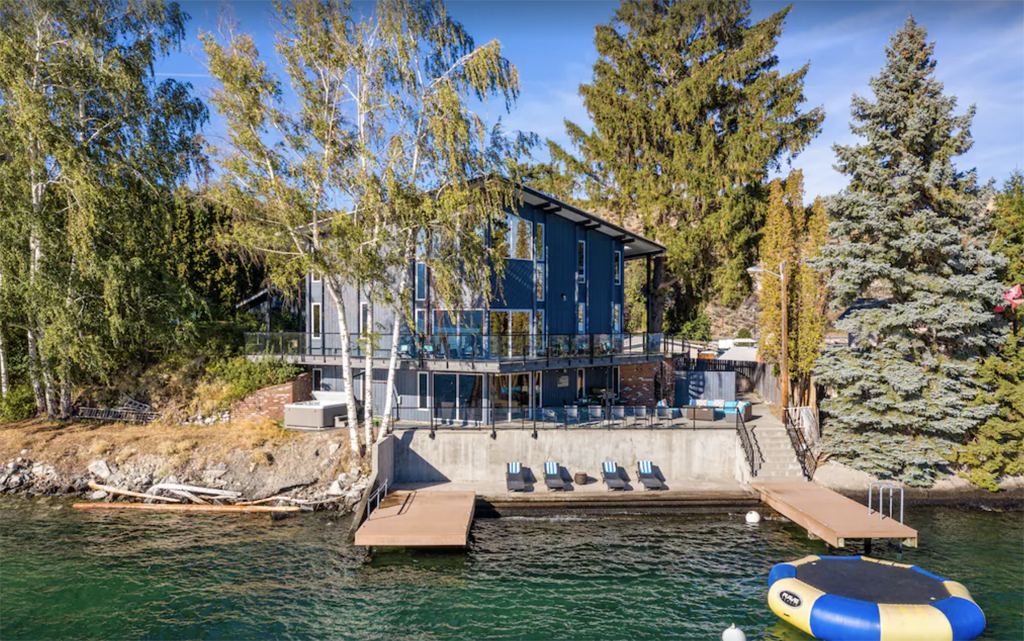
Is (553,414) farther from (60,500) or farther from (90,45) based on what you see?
(90,45)

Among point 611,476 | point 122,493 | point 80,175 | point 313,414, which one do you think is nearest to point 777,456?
point 611,476

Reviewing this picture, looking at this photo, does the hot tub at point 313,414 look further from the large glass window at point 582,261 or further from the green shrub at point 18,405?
the large glass window at point 582,261

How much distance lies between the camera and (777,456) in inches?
928

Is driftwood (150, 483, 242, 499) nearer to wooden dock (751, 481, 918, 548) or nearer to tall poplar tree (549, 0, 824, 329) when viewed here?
wooden dock (751, 481, 918, 548)

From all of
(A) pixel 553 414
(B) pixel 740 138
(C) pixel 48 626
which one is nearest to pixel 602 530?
(A) pixel 553 414

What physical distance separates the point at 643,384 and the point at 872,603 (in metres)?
18.4

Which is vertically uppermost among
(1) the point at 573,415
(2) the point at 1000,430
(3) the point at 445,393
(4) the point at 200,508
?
(3) the point at 445,393

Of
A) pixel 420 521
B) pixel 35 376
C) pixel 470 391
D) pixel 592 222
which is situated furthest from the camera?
pixel 592 222

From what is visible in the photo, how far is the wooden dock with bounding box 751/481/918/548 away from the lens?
17516mm

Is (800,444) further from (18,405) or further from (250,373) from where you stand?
(18,405)

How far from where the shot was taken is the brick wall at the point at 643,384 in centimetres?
3105

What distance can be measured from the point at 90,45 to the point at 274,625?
24.0m

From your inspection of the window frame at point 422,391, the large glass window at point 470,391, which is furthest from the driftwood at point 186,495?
the large glass window at point 470,391

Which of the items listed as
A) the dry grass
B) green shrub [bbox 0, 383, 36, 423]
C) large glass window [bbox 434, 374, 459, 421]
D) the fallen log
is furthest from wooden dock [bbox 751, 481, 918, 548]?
green shrub [bbox 0, 383, 36, 423]
